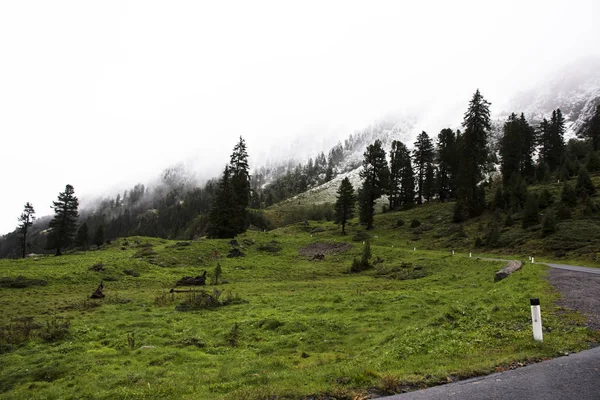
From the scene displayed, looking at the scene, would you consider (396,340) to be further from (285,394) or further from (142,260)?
(142,260)

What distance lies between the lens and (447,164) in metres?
80.9

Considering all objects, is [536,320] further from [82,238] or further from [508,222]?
[82,238]

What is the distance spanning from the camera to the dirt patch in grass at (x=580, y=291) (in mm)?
12021

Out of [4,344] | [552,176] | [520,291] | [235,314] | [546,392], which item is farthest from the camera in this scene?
[552,176]

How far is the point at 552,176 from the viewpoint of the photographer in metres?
68.8

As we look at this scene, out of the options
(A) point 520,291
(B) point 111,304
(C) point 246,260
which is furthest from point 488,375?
(C) point 246,260

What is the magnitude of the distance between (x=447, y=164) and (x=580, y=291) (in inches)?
2749

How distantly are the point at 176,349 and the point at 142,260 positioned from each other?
32502mm

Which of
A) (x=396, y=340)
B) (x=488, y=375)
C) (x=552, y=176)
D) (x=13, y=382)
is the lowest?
Result: (x=13, y=382)

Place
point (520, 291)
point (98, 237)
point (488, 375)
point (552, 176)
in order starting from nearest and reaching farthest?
point (488, 375) → point (520, 291) → point (552, 176) → point (98, 237)

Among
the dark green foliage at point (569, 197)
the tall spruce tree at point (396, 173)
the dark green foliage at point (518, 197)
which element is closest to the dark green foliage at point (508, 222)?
the dark green foliage at point (518, 197)

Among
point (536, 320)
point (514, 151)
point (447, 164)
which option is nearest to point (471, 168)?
point (514, 151)

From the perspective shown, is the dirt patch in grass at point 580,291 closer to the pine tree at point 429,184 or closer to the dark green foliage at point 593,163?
the dark green foliage at point 593,163

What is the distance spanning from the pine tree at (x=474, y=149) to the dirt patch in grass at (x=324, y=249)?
23.4m
